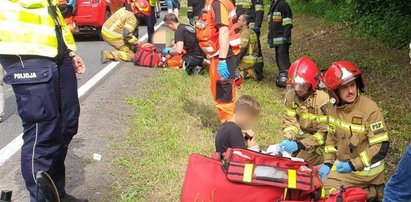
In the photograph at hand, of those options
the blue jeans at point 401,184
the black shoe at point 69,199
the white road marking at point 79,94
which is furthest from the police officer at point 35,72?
the blue jeans at point 401,184

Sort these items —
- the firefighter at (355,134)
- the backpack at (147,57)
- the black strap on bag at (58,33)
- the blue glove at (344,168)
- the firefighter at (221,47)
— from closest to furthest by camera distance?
the black strap on bag at (58,33)
the firefighter at (355,134)
the blue glove at (344,168)
the firefighter at (221,47)
the backpack at (147,57)

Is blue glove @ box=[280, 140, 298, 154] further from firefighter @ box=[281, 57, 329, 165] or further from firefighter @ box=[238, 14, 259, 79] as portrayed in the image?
firefighter @ box=[238, 14, 259, 79]

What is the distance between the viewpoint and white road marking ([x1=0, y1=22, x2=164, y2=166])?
5.09 m

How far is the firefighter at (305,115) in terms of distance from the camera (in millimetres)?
4883

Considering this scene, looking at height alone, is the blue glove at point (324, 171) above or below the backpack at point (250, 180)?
below

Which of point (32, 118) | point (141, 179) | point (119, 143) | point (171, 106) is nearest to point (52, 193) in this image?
point (32, 118)

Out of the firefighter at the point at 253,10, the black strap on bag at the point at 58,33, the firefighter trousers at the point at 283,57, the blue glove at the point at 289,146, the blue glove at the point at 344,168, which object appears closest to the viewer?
the black strap on bag at the point at 58,33

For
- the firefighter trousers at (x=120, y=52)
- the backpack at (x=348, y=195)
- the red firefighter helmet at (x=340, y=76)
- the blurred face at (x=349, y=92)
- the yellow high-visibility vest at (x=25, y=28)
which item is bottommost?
the firefighter trousers at (x=120, y=52)

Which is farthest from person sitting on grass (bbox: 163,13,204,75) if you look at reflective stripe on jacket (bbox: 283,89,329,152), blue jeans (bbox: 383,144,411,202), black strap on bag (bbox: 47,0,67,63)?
blue jeans (bbox: 383,144,411,202)

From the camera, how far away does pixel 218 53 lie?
18.6 feet

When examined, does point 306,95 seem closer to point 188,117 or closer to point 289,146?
point 289,146

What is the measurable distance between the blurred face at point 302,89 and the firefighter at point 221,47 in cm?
89

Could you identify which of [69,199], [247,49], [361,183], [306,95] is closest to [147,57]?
[247,49]

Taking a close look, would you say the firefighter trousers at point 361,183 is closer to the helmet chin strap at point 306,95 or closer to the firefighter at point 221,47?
the helmet chin strap at point 306,95
